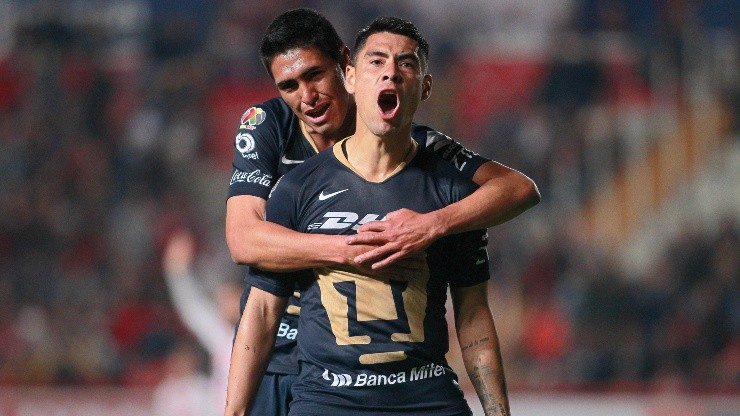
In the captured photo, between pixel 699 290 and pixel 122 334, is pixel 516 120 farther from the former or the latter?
pixel 122 334

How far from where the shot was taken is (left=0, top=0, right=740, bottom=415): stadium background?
10023 mm

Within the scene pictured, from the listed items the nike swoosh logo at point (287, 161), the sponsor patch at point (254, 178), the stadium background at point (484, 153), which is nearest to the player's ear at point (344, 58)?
the nike swoosh logo at point (287, 161)

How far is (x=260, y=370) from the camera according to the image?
3.68 m

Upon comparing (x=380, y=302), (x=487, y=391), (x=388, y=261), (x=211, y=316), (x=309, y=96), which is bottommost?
(x=487, y=391)

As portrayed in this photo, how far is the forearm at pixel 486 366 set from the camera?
3582mm

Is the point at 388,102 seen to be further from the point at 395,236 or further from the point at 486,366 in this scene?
the point at 486,366

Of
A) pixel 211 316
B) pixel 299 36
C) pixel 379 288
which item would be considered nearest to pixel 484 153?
pixel 211 316

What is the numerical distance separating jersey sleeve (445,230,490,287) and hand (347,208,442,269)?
9.0 inches

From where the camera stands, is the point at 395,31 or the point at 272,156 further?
the point at 272,156

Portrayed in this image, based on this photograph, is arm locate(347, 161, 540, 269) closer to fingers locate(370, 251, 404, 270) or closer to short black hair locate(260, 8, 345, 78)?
fingers locate(370, 251, 404, 270)

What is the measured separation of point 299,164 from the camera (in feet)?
13.3

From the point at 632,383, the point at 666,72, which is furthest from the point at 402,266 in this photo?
the point at 666,72

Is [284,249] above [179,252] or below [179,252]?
below

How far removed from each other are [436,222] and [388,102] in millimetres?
402
